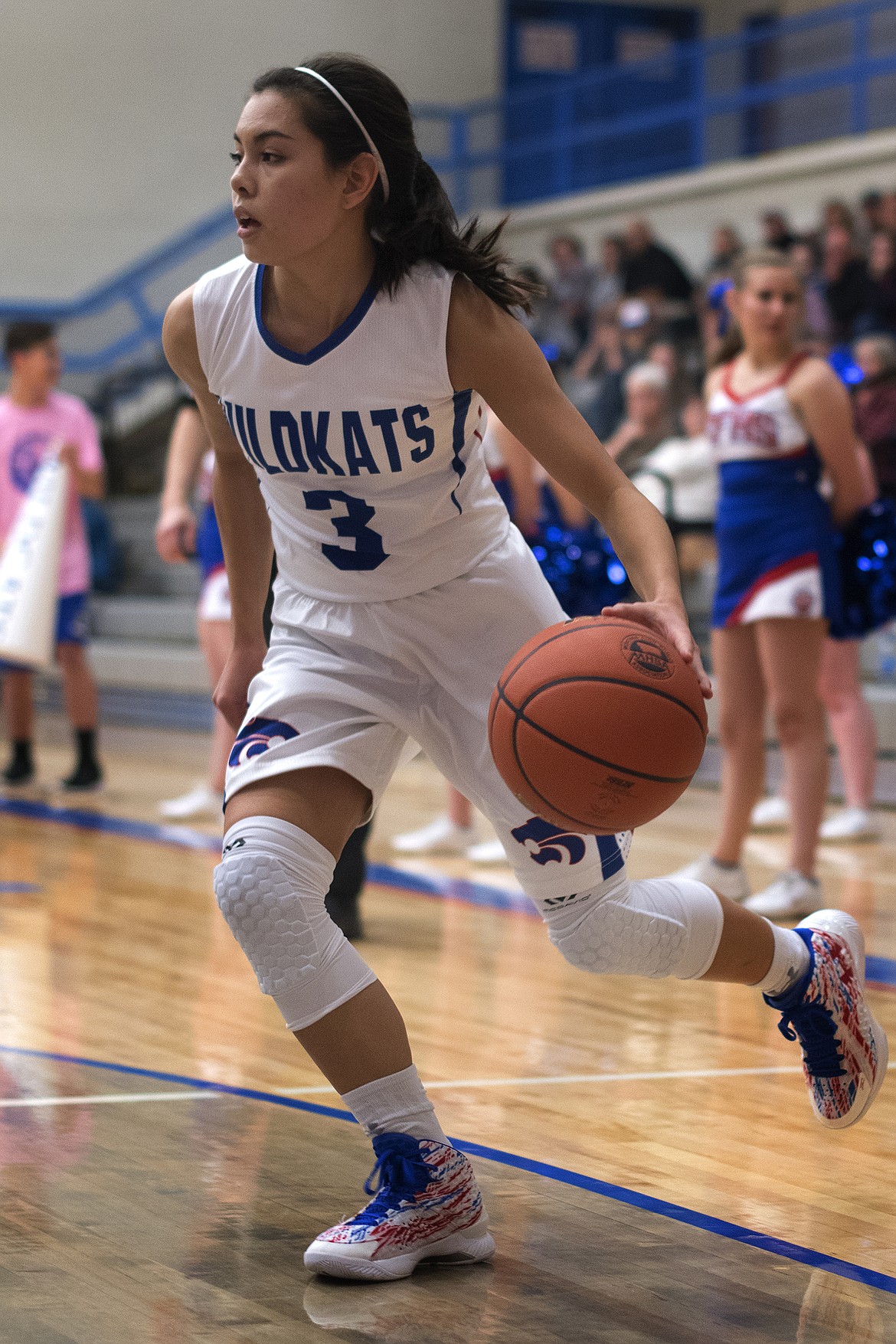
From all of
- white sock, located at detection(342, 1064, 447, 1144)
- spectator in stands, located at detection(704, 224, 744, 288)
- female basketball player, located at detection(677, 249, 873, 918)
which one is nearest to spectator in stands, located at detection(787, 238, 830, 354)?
spectator in stands, located at detection(704, 224, 744, 288)

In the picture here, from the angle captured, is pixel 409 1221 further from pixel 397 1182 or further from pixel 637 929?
pixel 637 929

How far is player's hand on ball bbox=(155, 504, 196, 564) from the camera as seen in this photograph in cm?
577

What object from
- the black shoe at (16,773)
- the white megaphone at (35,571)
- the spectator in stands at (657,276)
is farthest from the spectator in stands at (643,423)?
the spectator in stands at (657,276)

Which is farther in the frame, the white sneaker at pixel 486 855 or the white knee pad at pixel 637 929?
the white sneaker at pixel 486 855

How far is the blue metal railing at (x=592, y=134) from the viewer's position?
55.4 feet

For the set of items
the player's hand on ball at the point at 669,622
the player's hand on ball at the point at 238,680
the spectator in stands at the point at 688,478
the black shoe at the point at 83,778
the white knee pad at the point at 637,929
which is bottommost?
the black shoe at the point at 83,778

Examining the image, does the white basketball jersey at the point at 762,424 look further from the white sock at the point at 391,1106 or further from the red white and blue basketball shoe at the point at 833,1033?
the white sock at the point at 391,1106

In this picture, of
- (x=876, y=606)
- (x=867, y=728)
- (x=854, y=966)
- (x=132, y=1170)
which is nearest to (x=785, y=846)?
(x=867, y=728)

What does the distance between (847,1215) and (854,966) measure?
0.43 metres

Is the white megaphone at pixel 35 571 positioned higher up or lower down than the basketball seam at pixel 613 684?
higher up

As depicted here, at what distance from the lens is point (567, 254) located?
15391 mm

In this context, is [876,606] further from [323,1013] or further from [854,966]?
[323,1013]

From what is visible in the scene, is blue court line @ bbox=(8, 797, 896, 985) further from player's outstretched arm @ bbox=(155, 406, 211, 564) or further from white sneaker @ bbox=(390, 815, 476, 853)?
player's outstretched arm @ bbox=(155, 406, 211, 564)

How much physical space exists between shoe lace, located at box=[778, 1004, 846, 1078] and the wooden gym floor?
0.18 meters
